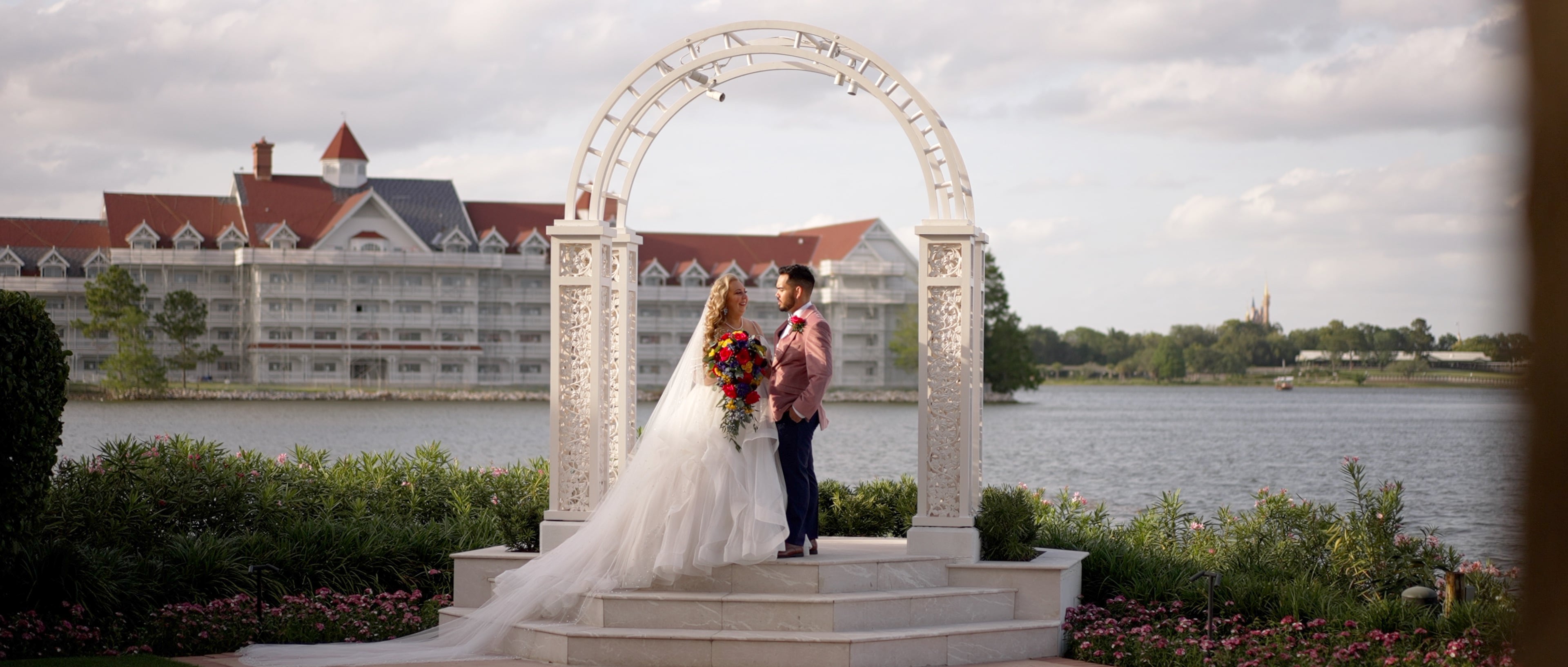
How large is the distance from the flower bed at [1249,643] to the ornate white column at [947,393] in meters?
0.89

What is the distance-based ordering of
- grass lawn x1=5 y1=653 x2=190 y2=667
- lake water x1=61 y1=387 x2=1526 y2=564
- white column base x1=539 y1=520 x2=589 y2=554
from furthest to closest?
lake water x1=61 y1=387 x2=1526 y2=564, white column base x1=539 y1=520 x2=589 y2=554, grass lawn x1=5 y1=653 x2=190 y2=667

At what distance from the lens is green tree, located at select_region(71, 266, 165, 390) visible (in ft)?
211

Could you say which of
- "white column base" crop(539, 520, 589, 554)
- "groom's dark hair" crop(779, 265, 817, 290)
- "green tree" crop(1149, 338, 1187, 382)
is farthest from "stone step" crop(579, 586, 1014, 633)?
"green tree" crop(1149, 338, 1187, 382)

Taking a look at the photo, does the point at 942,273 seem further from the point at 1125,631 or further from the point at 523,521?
the point at 523,521

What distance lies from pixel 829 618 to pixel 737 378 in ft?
4.76

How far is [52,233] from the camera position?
76.5m

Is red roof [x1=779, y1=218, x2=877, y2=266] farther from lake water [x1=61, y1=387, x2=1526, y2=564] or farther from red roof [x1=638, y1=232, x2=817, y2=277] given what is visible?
lake water [x1=61, y1=387, x2=1526, y2=564]

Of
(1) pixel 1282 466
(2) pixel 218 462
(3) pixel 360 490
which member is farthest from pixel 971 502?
(1) pixel 1282 466

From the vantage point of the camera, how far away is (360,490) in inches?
423

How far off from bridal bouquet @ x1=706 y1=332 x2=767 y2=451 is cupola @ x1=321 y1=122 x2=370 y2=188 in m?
77.0

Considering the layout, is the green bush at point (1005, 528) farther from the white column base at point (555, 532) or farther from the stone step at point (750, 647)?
the white column base at point (555, 532)

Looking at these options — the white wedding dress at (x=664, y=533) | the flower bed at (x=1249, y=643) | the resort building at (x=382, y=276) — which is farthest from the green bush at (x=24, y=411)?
the resort building at (x=382, y=276)

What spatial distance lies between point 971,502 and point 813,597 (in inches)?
55.2

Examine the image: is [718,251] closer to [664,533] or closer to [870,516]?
[870,516]
